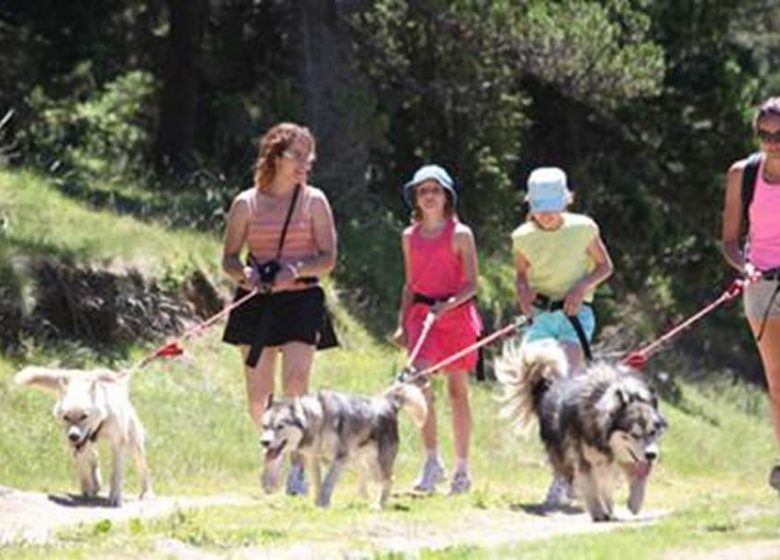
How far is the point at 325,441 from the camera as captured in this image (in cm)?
1195

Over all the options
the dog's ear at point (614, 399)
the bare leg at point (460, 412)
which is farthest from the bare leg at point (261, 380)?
the dog's ear at point (614, 399)

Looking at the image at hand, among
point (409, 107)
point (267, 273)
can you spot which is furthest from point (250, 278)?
point (409, 107)

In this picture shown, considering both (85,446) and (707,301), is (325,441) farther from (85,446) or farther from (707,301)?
(707,301)

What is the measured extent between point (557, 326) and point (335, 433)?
70.4 inches

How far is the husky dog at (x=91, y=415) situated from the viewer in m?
12.3

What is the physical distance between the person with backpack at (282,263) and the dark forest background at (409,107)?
28.2 ft

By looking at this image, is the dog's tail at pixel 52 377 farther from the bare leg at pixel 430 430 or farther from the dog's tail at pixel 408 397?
the bare leg at pixel 430 430

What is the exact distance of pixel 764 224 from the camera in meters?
11.2

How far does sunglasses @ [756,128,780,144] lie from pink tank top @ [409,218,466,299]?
9.54 ft

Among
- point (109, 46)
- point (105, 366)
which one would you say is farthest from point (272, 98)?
point (105, 366)

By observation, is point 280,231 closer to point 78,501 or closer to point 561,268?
point 561,268

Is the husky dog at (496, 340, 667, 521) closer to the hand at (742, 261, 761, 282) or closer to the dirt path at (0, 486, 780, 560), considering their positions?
the dirt path at (0, 486, 780, 560)

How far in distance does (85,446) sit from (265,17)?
15.2 m

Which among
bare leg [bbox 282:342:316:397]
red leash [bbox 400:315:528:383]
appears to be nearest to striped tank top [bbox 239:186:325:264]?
bare leg [bbox 282:342:316:397]
